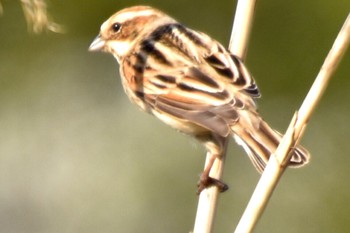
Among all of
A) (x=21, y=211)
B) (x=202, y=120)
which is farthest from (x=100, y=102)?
(x=202, y=120)

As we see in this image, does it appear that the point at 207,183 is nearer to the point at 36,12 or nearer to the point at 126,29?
the point at 36,12

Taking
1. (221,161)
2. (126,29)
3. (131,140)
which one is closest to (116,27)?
(126,29)

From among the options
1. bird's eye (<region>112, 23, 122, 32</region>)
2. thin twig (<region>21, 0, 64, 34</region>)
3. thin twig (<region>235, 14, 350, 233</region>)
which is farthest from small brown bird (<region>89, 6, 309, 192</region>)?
thin twig (<region>21, 0, 64, 34</region>)

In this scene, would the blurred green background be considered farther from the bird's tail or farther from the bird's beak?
the bird's tail

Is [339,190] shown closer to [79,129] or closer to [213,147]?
[79,129]

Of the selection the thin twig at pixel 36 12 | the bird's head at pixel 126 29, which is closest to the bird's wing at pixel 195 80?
the bird's head at pixel 126 29
